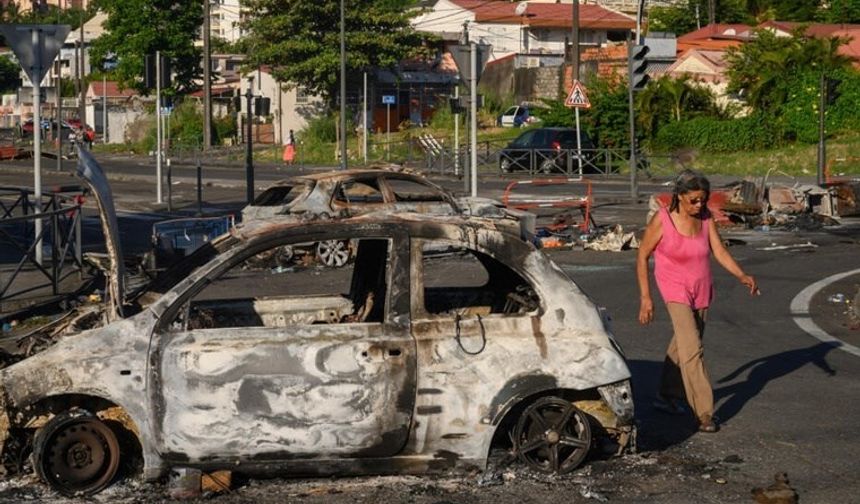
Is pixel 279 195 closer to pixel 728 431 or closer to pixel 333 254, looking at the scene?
pixel 333 254

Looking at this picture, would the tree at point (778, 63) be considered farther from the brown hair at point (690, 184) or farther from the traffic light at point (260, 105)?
the brown hair at point (690, 184)

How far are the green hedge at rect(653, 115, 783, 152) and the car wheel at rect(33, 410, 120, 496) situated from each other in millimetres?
42816

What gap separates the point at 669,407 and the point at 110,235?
3804 millimetres

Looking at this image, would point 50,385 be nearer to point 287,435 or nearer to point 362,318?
point 287,435

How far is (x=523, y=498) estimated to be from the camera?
6.97 meters

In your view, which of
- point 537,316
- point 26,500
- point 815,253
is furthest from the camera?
point 815,253

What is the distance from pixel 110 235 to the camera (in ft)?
24.3

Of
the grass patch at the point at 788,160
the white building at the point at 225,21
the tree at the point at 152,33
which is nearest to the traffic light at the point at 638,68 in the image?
the grass patch at the point at 788,160

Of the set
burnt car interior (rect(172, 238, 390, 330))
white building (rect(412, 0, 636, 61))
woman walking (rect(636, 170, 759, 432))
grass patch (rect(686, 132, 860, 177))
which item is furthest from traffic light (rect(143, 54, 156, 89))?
white building (rect(412, 0, 636, 61))

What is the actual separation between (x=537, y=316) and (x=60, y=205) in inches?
469

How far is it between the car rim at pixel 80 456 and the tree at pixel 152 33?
73.6 meters

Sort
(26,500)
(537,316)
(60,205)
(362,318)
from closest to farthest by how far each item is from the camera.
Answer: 1. (26,500)
2. (537,316)
3. (362,318)
4. (60,205)

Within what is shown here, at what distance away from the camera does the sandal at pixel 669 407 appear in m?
8.96

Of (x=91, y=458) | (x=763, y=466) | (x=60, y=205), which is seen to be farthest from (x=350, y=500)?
(x=60, y=205)
